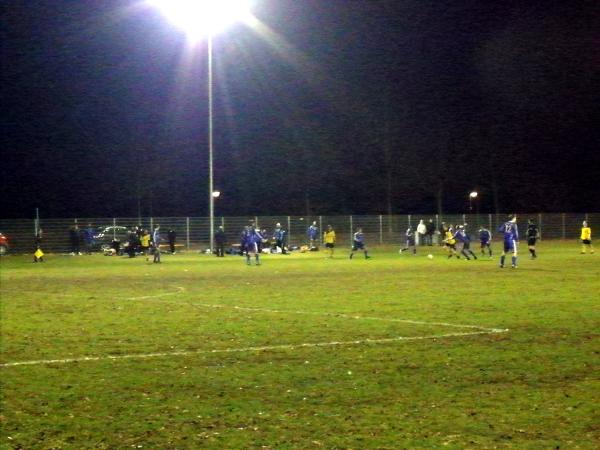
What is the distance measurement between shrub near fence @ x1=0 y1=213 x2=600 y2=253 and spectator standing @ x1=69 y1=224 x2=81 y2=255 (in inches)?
94.9

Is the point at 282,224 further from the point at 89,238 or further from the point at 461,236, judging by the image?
the point at 461,236

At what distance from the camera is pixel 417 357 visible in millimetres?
12148

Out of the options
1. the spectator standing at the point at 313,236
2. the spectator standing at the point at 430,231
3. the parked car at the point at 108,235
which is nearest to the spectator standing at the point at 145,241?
the parked car at the point at 108,235

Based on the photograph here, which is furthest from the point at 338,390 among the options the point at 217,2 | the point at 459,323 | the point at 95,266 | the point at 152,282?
the point at 217,2

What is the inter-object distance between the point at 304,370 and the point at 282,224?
5271cm

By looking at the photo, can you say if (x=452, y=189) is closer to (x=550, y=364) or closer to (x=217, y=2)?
(x=217, y=2)

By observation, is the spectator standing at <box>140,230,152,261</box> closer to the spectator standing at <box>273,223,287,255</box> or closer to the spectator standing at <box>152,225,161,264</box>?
the spectator standing at <box>152,225,161,264</box>

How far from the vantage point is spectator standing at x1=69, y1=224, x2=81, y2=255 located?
5497cm

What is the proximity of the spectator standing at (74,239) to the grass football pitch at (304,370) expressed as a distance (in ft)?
105

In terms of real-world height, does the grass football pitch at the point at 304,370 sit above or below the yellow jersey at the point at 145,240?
below

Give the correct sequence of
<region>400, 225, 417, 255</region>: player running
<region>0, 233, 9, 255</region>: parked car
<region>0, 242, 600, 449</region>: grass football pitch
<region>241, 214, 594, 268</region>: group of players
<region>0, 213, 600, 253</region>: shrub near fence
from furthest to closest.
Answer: <region>0, 213, 600, 253</region>: shrub near fence
<region>0, 233, 9, 255</region>: parked car
<region>400, 225, 417, 255</region>: player running
<region>241, 214, 594, 268</region>: group of players
<region>0, 242, 600, 449</region>: grass football pitch

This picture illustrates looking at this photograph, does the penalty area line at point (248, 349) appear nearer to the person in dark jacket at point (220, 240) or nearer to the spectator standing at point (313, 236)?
Answer: the person in dark jacket at point (220, 240)

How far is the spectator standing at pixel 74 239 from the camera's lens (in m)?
55.0

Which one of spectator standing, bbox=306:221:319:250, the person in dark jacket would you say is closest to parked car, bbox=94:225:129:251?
the person in dark jacket
